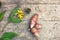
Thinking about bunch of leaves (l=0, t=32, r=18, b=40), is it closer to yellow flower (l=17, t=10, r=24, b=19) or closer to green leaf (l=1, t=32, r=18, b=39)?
green leaf (l=1, t=32, r=18, b=39)

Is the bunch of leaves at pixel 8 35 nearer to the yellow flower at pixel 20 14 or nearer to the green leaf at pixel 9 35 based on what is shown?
the green leaf at pixel 9 35

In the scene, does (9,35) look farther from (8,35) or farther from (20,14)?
(20,14)

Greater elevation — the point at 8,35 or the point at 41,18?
the point at 41,18

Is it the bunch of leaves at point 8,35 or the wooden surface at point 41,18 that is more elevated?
the wooden surface at point 41,18

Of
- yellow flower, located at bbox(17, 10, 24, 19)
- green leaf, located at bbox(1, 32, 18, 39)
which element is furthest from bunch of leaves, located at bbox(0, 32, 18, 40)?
yellow flower, located at bbox(17, 10, 24, 19)

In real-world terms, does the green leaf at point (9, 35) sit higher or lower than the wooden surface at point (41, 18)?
lower

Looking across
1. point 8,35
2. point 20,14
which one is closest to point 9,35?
point 8,35

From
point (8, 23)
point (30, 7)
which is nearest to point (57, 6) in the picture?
point (30, 7)

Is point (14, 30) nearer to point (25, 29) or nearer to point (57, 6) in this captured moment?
point (25, 29)

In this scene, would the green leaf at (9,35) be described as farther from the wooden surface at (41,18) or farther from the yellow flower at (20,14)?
the yellow flower at (20,14)

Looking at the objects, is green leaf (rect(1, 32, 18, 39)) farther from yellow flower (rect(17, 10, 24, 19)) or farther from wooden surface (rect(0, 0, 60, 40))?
yellow flower (rect(17, 10, 24, 19))

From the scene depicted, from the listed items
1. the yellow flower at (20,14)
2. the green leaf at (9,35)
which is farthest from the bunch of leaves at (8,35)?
the yellow flower at (20,14)

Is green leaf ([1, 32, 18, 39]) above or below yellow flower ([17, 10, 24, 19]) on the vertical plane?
below
